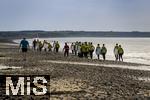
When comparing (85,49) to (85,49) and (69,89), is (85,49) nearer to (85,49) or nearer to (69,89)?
(85,49)

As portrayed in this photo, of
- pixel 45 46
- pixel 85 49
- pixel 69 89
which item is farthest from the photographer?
pixel 45 46

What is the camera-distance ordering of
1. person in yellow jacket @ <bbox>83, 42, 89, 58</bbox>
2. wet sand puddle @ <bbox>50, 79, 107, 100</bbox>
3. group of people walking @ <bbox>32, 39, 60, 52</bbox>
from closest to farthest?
wet sand puddle @ <bbox>50, 79, 107, 100</bbox>, person in yellow jacket @ <bbox>83, 42, 89, 58</bbox>, group of people walking @ <bbox>32, 39, 60, 52</bbox>

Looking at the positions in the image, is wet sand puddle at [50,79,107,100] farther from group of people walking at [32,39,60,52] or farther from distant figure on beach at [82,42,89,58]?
group of people walking at [32,39,60,52]

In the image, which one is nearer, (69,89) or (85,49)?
(69,89)

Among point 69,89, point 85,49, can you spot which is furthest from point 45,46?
point 69,89

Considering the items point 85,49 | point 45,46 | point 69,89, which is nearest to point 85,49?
point 85,49

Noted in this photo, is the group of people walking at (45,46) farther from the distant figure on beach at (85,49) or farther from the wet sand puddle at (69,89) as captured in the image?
the wet sand puddle at (69,89)

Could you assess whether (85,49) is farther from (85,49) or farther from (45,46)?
(45,46)

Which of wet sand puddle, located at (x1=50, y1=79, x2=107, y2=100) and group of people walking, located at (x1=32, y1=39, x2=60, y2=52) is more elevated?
wet sand puddle, located at (x1=50, y1=79, x2=107, y2=100)

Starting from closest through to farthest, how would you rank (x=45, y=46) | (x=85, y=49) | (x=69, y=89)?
(x=69, y=89) → (x=85, y=49) → (x=45, y=46)

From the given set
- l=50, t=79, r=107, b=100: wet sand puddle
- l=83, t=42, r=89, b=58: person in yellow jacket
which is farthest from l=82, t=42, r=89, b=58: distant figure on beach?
l=50, t=79, r=107, b=100: wet sand puddle

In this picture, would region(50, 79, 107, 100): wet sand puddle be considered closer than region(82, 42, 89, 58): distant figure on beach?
Yes

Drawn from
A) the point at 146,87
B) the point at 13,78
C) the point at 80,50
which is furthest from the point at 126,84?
the point at 80,50

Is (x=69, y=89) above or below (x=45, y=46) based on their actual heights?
above
